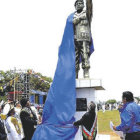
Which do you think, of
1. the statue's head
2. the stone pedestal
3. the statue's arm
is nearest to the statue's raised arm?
the statue's arm

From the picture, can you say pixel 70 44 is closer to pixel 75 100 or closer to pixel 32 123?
pixel 75 100

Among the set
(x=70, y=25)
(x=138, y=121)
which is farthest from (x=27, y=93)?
(x=138, y=121)

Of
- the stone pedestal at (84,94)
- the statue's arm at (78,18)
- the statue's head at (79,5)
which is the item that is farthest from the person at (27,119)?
the statue's head at (79,5)

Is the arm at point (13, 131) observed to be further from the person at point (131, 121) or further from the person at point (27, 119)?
the person at point (131, 121)

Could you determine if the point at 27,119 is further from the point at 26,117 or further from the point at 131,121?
the point at 131,121

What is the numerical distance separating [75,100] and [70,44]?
1.52m

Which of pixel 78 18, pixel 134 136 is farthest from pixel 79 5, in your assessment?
pixel 134 136

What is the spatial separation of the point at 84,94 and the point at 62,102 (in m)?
0.61

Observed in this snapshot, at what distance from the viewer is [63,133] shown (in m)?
6.82

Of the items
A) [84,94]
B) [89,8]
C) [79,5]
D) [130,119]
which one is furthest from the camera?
[79,5]

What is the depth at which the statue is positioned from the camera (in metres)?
7.48

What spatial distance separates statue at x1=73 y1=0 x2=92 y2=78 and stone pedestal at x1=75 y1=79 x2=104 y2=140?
0.36 m

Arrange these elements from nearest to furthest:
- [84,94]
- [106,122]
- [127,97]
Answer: [127,97] → [84,94] → [106,122]

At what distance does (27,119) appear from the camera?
21.7ft
